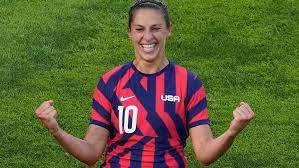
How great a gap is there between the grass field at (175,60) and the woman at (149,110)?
256cm

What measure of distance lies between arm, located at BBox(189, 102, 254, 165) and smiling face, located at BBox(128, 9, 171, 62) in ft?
1.72

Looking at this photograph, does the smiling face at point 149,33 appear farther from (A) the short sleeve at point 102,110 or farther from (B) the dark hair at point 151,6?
(A) the short sleeve at point 102,110

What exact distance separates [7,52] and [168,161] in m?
5.53

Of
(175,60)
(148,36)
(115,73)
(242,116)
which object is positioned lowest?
(175,60)

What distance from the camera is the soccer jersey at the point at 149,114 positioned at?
4.86 metres

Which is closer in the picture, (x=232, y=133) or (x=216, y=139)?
(x=232, y=133)

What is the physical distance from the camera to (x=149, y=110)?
4.88 metres

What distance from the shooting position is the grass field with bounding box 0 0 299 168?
25.7 feet

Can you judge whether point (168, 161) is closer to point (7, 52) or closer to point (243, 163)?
point (243, 163)

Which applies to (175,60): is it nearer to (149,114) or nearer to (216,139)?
(149,114)

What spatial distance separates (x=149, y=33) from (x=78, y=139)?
755 mm

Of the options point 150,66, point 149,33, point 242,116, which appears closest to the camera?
point 242,116

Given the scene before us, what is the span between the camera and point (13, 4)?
451 inches

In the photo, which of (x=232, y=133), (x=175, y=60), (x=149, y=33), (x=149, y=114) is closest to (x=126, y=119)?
(x=149, y=114)
